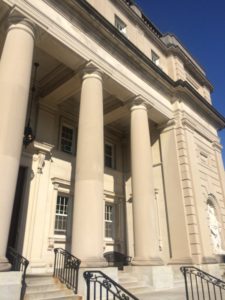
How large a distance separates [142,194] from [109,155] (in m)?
5.81

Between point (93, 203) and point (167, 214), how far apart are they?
630 centimetres

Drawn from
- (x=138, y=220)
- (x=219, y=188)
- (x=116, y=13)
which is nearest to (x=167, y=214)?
(x=138, y=220)

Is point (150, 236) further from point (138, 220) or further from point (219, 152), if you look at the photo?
point (219, 152)

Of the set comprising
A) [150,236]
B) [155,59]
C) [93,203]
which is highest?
[155,59]

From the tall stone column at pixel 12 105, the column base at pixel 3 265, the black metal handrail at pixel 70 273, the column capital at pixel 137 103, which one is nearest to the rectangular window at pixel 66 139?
the column capital at pixel 137 103

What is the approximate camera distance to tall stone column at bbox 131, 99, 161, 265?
10.7m

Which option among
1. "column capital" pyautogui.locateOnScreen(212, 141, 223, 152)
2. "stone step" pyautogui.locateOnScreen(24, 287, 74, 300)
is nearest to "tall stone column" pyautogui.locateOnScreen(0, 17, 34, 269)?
"stone step" pyautogui.locateOnScreen(24, 287, 74, 300)

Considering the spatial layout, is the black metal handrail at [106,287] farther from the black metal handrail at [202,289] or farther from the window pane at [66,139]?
the window pane at [66,139]

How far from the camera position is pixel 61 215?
12594 mm

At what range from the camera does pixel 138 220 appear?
11102mm

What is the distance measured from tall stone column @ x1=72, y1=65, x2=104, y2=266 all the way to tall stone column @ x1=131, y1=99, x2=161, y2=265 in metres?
2.72

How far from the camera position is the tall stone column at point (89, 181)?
27.1 ft

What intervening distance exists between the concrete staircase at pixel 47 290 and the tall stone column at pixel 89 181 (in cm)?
87

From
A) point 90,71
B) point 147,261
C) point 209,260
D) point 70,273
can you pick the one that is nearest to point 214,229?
point 209,260
